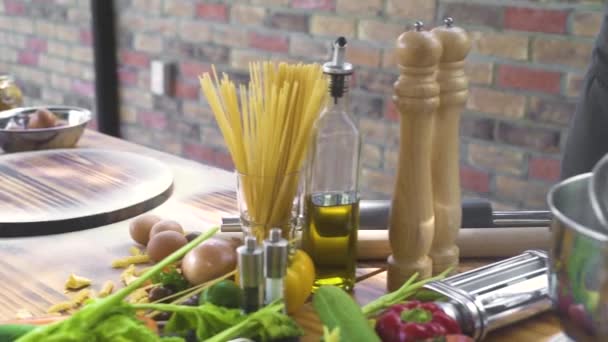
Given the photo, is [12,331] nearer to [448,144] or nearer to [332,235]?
[332,235]

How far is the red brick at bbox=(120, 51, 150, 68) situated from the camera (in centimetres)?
279

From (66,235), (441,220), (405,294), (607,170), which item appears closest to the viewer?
(607,170)

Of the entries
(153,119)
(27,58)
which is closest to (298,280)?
(153,119)

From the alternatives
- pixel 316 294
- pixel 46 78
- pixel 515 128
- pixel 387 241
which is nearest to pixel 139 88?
pixel 46 78

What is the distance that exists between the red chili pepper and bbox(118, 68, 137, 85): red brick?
2.23 m

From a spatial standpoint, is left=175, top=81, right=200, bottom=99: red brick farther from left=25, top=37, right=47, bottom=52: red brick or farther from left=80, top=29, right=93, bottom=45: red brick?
left=25, top=37, right=47, bottom=52: red brick

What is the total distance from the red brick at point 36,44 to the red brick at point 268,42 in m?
1.19

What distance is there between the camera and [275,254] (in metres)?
0.78

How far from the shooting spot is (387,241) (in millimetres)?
1038

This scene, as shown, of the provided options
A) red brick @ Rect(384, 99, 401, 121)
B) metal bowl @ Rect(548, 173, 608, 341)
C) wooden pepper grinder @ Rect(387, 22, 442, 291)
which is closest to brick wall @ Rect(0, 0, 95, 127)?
red brick @ Rect(384, 99, 401, 121)

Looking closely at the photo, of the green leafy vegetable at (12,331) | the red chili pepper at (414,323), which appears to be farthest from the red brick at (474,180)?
the green leafy vegetable at (12,331)

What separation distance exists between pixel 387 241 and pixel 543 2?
95 cm

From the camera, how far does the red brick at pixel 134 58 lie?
9.15 feet

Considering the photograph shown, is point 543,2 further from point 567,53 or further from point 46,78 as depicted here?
point 46,78
